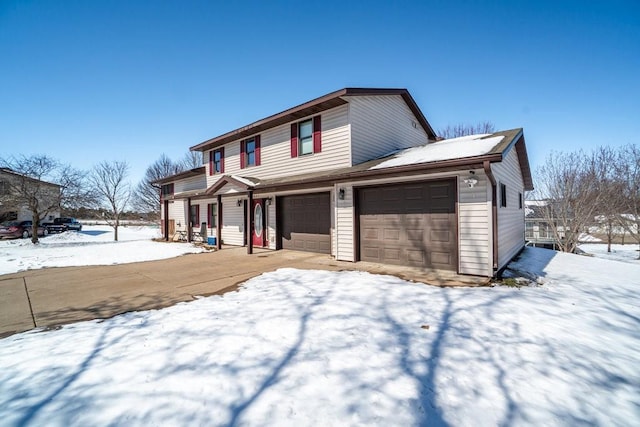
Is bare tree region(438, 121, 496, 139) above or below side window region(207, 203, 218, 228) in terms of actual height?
above

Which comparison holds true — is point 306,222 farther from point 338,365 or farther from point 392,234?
point 338,365

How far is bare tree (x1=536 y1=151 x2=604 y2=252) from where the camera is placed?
16672 mm

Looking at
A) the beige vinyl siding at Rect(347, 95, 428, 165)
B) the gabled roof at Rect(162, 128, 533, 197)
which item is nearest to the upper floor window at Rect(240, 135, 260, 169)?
the gabled roof at Rect(162, 128, 533, 197)

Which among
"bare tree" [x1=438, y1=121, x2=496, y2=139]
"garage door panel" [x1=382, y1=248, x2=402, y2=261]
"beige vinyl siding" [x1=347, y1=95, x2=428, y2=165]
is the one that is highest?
"bare tree" [x1=438, y1=121, x2=496, y2=139]

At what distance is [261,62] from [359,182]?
23.3 feet

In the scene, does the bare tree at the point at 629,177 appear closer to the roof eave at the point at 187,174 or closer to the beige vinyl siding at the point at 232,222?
the beige vinyl siding at the point at 232,222

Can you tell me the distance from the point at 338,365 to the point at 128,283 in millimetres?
6259

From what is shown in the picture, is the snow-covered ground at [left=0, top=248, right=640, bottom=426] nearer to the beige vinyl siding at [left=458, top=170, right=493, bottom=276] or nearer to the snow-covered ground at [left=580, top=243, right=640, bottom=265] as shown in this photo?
the beige vinyl siding at [left=458, top=170, right=493, bottom=276]

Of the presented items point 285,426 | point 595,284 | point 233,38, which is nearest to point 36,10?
point 233,38

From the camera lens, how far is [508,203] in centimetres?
892

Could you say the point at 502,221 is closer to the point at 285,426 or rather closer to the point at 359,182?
the point at 359,182

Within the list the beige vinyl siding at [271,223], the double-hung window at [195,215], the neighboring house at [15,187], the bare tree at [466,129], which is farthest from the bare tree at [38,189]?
the bare tree at [466,129]

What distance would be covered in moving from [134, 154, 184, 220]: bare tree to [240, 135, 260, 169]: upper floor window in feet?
97.7

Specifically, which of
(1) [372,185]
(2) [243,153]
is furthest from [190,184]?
(1) [372,185]
